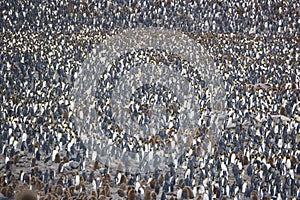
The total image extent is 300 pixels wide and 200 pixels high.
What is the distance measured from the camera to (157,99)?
26266mm

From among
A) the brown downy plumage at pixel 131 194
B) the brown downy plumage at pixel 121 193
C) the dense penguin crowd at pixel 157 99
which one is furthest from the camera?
the dense penguin crowd at pixel 157 99

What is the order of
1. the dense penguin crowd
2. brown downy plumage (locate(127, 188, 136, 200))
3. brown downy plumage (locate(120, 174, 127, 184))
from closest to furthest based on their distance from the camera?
brown downy plumage (locate(127, 188, 136, 200))
the dense penguin crowd
brown downy plumage (locate(120, 174, 127, 184))

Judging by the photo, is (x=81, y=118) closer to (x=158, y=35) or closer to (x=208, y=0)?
(x=158, y=35)

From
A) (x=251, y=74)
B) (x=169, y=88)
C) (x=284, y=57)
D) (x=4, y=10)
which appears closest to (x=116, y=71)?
(x=169, y=88)

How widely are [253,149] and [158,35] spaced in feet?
59.6

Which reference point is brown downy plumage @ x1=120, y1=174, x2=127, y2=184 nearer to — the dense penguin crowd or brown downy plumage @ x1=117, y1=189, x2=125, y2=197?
the dense penguin crowd

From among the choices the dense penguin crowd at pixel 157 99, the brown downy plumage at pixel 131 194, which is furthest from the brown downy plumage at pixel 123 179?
the brown downy plumage at pixel 131 194

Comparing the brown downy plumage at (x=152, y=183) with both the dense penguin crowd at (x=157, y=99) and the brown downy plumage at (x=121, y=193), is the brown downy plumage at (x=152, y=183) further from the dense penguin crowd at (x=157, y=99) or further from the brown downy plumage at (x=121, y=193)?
the brown downy plumage at (x=121, y=193)

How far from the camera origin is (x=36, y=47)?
3378 cm

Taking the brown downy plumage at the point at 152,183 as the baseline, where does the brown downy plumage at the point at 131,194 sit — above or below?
below

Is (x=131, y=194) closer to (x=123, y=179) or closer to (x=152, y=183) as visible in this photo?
(x=152, y=183)

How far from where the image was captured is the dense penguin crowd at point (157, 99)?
18422 millimetres

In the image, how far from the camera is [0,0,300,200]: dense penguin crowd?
1842cm

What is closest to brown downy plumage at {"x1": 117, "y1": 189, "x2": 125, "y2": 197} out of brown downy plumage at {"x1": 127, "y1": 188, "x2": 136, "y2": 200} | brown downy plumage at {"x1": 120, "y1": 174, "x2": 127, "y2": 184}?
brown downy plumage at {"x1": 127, "y1": 188, "x2": 136, "y2": 200}
